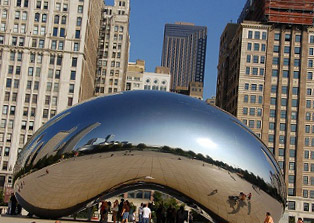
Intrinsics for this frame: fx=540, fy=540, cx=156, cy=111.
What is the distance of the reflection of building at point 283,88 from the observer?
85.4 meters

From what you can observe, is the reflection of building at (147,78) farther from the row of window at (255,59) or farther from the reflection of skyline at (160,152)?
the reflection of skyline at (160,152)

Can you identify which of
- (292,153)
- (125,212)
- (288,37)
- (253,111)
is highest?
(288,37)

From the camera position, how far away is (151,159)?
15523 mm

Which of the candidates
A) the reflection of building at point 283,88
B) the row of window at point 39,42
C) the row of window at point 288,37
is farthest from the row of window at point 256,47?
the row of window at point 39,42

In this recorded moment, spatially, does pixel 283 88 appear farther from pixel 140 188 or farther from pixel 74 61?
pixel 140 188

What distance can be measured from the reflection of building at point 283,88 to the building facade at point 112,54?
30.5 metres

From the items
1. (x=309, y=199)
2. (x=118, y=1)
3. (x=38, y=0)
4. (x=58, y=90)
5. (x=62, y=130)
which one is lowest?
(x=309, y=199)

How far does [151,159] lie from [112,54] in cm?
10082

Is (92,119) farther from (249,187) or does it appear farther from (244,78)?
(244,78)

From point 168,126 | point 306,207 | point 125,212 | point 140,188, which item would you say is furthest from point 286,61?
point 168,126

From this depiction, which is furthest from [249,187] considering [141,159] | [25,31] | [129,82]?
[129,82]

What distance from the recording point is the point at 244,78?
293ft

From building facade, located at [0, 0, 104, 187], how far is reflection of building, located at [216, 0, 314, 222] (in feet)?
88.5

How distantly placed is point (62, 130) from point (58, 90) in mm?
66551
